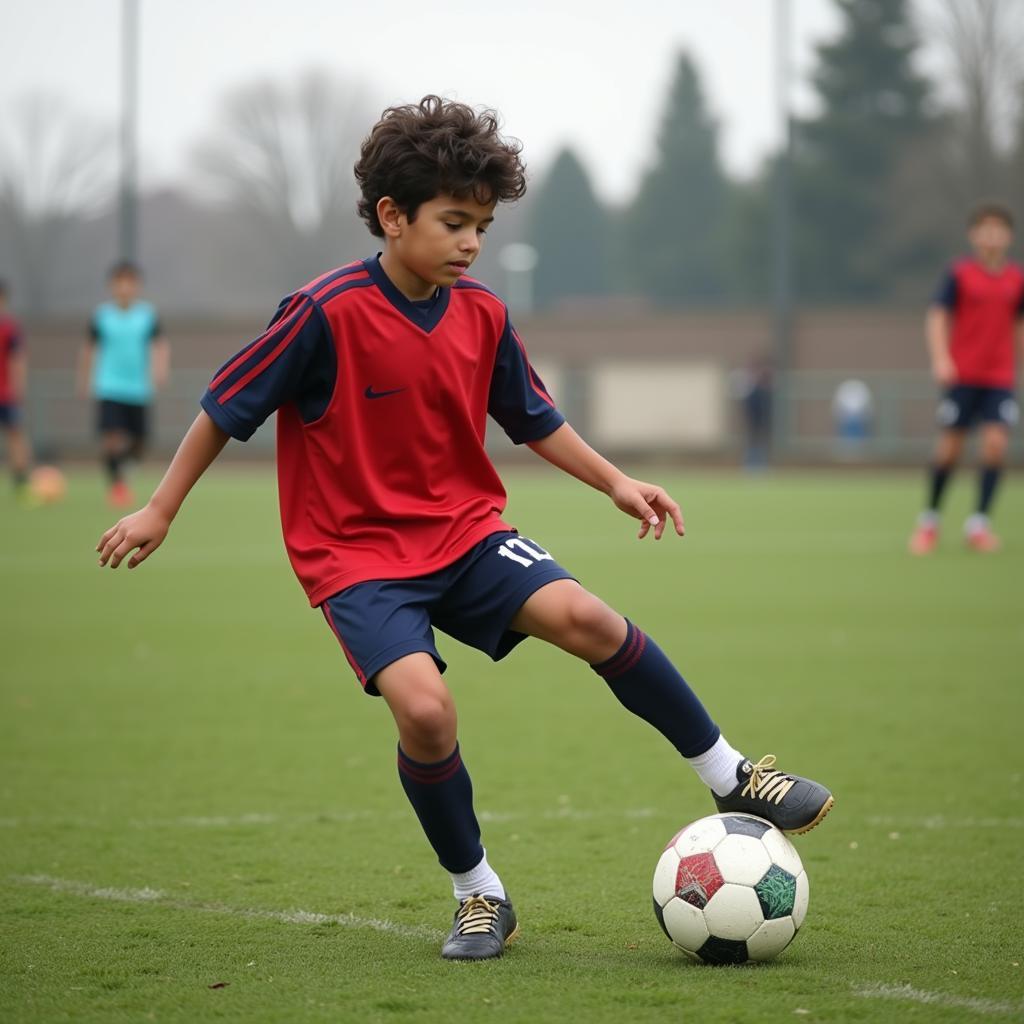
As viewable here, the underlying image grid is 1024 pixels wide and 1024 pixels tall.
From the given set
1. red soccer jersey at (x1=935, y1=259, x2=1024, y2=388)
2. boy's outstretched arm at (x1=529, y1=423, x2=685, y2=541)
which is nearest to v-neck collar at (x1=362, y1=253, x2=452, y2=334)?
boy's outstretched arm at (x1=529, y1=423, x2=685, y2=541)

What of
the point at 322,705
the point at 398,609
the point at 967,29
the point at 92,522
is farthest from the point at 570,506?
the point at 967,29

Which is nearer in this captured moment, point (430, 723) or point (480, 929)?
point (430, 723)

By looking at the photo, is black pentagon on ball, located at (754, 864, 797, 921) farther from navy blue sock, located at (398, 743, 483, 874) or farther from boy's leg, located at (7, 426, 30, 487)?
boy's leg, located at (7, 426, 30, 487)

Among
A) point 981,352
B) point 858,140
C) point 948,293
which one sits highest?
point 858,140

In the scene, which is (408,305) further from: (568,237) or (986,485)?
(568,237)

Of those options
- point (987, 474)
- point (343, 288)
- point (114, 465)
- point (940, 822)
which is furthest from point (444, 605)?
point (114, 465)

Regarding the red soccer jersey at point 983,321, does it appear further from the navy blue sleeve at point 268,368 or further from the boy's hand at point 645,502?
the navy blue sleeve at point 268,368

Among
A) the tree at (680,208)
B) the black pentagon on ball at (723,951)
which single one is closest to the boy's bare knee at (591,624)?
the black pentagon on ball at (723,951)

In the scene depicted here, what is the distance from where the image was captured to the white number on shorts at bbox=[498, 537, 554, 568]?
3777 millimetres

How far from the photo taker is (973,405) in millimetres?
12383

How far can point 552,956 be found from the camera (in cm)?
359

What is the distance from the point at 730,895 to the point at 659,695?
48 cm

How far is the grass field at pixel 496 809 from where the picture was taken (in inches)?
132

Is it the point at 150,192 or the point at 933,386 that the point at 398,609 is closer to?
the point at 933,386
